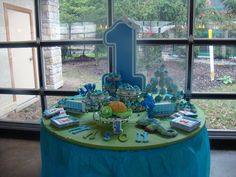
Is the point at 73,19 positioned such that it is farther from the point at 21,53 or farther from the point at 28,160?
the point at 28,160

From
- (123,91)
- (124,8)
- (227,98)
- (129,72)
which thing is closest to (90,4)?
(124,8)

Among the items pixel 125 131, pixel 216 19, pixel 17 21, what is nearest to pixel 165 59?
pixel 216 19

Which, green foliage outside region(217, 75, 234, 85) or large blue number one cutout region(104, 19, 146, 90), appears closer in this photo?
large blue number one cutout region(104, 19, 146, 90)

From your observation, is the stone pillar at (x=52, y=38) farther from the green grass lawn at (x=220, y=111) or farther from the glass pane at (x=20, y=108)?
the green grass lawn at (x=220, y=111)

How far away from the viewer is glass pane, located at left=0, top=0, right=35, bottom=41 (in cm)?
295

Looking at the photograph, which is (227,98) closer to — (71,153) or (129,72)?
(129,72)

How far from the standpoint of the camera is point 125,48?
6.18ft

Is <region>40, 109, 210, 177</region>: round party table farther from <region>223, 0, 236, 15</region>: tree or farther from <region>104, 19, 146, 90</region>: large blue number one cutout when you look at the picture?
<region>223, 0, 236, 15</region>: tree

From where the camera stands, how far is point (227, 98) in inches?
104

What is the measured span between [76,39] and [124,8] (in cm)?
59

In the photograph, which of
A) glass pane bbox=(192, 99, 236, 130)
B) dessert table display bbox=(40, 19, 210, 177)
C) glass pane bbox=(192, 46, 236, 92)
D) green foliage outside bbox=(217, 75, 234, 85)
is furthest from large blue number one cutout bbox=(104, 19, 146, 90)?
green foliage outside bbox=(217, 75, 234, 85)

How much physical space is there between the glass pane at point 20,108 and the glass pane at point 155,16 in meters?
1.40

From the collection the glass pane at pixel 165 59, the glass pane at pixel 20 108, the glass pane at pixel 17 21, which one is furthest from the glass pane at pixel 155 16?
the glass pane at pixel 20 108

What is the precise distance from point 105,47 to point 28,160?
1352 millimetres
